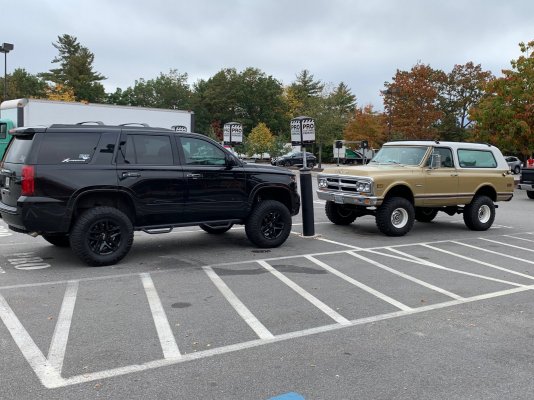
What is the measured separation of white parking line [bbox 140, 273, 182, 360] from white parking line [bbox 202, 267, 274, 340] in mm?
761

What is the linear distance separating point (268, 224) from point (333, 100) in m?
48.4

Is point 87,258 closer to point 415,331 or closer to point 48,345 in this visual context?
point 48,345

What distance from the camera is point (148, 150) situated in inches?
318

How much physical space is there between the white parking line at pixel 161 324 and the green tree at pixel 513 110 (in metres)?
25.4

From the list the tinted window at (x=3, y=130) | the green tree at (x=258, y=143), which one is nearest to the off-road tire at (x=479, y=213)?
the tinted window at (x=3, y=130)

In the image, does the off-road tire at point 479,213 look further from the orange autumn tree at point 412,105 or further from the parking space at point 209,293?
the orange autumn tree at point 412,105

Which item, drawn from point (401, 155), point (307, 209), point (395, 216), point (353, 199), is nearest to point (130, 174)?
point (307, 209)

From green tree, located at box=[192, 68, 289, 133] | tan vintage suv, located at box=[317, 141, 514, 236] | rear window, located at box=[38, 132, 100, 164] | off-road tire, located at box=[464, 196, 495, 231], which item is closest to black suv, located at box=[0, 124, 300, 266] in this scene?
rear window, located at box=[38, 132, 100, 164]

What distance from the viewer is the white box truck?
20.0 metres

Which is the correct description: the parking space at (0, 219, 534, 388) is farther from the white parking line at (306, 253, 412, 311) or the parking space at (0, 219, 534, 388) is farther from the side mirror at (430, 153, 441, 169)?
the side mirror at (430, 153, 441, 169)

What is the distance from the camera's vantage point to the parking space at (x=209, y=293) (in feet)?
15.0

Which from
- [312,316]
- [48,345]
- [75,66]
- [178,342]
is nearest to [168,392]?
[178,342]

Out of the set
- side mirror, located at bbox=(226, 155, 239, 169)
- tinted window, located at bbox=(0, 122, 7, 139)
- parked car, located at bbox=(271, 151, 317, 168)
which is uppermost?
tinted window, located at bbox=(0, 122, 7, 139)

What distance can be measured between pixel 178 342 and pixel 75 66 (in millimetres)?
81264
